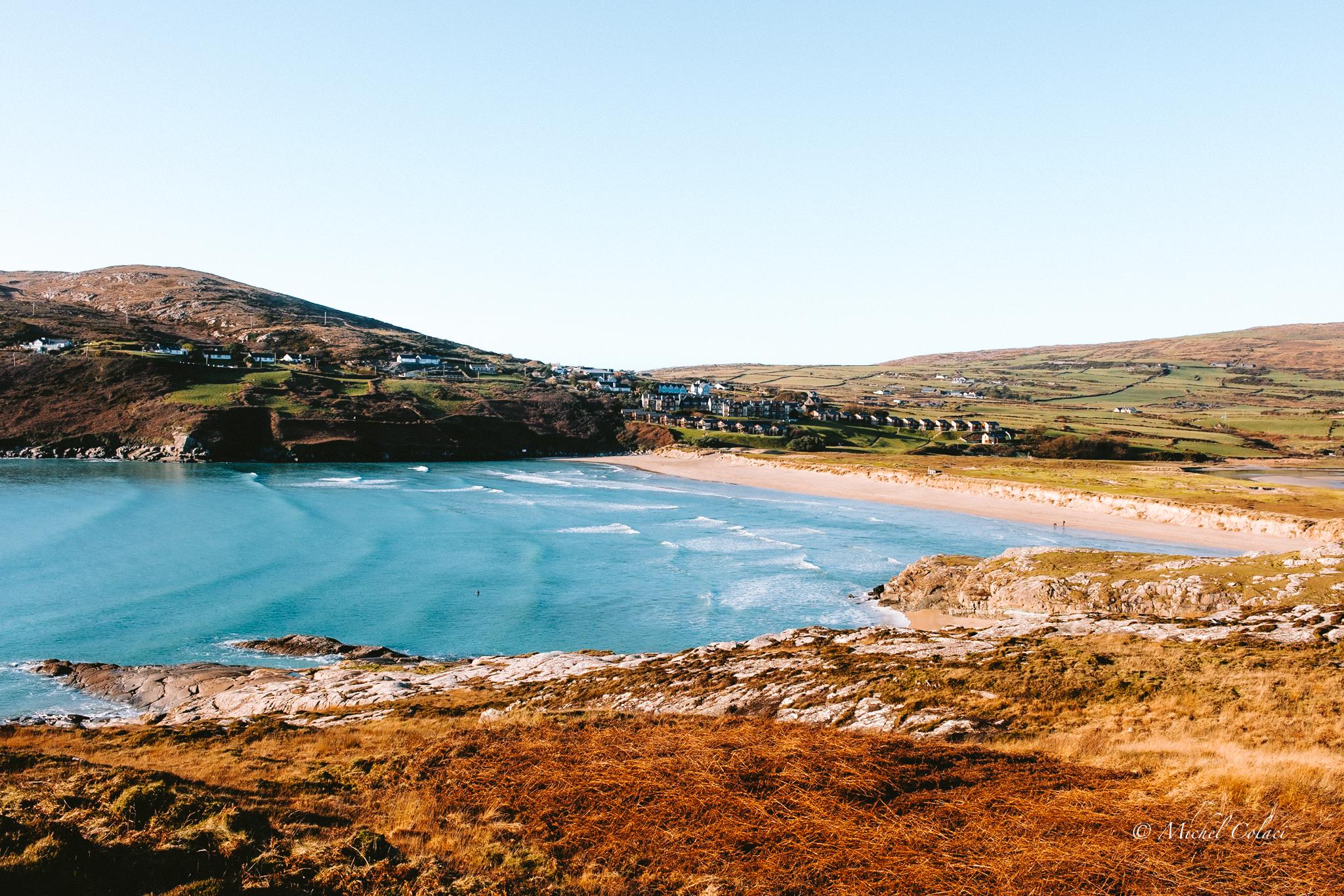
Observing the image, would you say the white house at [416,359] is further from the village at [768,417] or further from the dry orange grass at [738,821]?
the dry orange grass at [738,821]

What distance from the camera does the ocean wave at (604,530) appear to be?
61.3 metres

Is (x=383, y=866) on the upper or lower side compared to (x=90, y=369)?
lower

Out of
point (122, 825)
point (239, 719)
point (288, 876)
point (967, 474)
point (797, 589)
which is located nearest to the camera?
point (288, 876)

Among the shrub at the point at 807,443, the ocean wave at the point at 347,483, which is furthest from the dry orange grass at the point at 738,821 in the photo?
the shrub at the point at 807,443

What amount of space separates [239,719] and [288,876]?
556 inches

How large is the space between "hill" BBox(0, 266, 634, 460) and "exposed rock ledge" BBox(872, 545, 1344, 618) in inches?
3855

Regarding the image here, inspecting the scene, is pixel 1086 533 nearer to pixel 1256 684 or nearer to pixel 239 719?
pixel 1256 684

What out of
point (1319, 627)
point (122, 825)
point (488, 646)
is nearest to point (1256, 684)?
point (1319, 627)

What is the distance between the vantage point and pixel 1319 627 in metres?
20.8

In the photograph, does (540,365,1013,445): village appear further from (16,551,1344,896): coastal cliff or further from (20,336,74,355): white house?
(16,551,1344,896): coastal cliff

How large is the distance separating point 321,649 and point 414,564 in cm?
1712

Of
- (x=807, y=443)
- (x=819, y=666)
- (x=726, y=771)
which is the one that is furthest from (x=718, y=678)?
(x=807, y=443)

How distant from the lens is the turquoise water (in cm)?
3394

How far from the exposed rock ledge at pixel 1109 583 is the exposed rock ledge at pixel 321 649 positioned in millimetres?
26109
